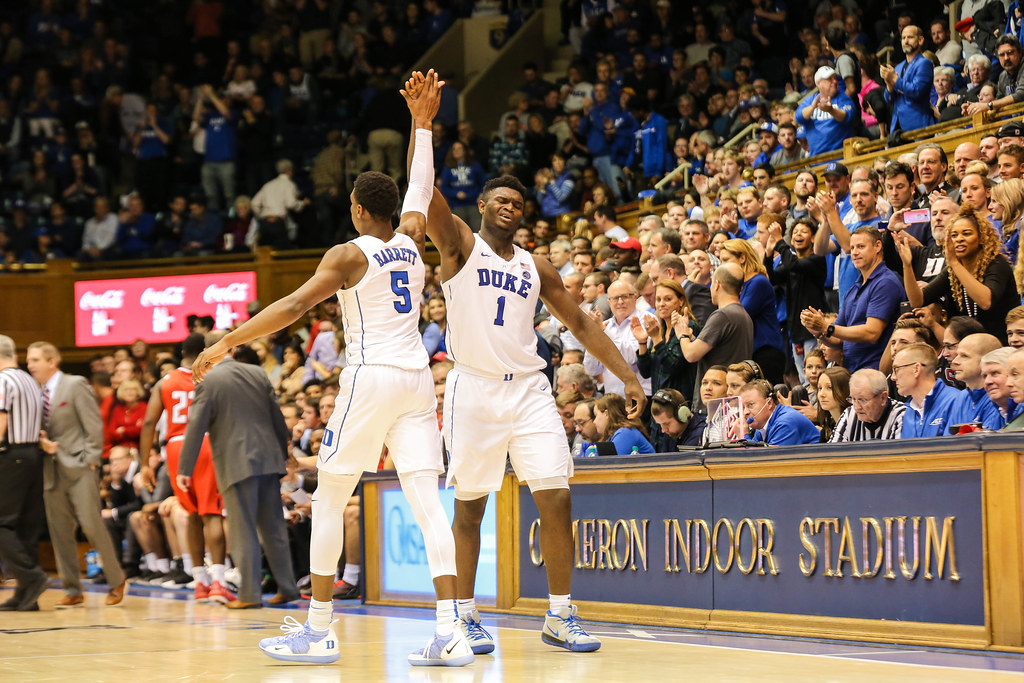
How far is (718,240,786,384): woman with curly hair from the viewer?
345 inches

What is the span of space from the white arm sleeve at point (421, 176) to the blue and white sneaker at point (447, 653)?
188cm

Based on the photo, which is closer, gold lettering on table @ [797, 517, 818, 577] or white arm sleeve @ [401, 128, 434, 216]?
white arm sleeve @ [401, 128, 434, 216]

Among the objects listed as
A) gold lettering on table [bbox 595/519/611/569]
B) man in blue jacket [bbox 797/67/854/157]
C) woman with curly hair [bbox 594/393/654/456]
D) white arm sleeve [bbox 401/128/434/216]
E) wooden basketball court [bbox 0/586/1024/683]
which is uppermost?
man in blue jacket [bbox 797/67/854/157]

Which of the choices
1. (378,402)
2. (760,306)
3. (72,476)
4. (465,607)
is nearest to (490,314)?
(378,402)

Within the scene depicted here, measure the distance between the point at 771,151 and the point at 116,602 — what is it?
7461 millimetres

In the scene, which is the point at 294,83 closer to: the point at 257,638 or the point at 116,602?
the point at 116,602

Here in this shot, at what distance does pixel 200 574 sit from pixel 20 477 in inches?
67.6

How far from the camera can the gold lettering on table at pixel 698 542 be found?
7059 mm

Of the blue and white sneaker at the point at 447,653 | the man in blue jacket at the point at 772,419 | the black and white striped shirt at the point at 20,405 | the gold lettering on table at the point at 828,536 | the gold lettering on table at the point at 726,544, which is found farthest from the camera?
the black and white striped shirt at the point at 20,405

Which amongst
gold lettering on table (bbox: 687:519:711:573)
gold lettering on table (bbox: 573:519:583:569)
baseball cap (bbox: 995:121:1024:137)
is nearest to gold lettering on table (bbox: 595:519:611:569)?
gold lettering on table (bbox: 573:519:583:569)

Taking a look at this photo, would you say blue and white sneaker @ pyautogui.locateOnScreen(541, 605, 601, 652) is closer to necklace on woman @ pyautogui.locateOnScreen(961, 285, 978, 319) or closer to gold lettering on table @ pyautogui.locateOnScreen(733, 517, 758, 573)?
gold lettering on table @ pyautogui.locateOnScreen(733, 517, 758, 573)

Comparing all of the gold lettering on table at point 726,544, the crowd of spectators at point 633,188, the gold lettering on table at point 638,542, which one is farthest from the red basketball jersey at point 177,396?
the gold lettering on table at point 726,544

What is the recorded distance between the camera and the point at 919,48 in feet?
36.7

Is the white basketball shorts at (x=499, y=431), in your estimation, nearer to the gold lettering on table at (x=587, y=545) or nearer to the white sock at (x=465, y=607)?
the white sock at (x=465, y=607)
